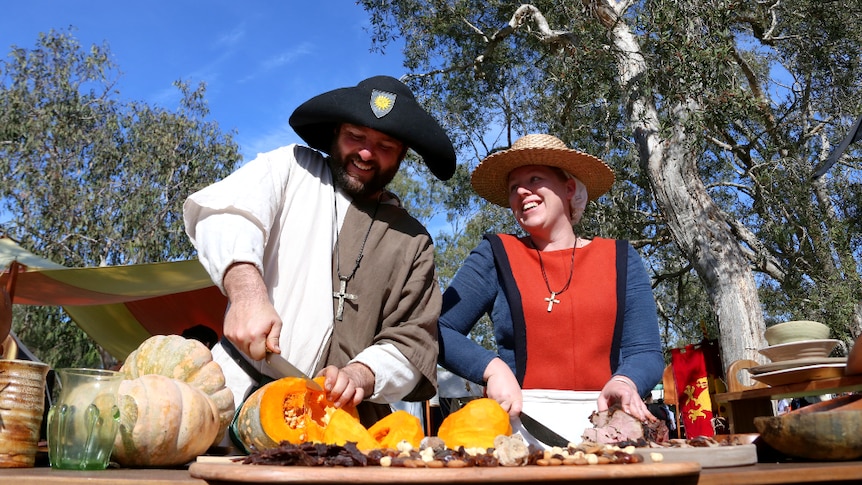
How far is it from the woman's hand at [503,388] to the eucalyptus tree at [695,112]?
249 inches

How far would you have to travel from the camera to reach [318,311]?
2051mm

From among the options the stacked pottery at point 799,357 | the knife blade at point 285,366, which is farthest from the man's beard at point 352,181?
the stacked pottery at point 799,357

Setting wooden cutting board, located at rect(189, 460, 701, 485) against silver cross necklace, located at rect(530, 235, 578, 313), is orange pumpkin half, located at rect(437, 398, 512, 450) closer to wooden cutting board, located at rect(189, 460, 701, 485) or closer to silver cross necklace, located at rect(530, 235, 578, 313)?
wooden cutting board, located at rect(189, 460, 701, 485)

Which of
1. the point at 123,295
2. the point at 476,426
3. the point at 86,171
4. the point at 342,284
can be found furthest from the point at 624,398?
the point at 86,171

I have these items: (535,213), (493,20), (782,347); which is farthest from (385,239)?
(493,20)

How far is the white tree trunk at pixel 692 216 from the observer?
8492mm

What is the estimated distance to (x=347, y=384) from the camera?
1.67 metres

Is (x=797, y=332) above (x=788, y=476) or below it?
above

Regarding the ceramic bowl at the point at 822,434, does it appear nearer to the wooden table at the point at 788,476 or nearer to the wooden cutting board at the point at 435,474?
→ the wooden table at the point at 788,476

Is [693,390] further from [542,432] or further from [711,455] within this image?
[711,455]

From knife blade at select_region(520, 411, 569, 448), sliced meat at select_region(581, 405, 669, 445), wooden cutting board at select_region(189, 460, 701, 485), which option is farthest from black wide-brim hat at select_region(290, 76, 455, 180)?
wooden cutting board at select_region(189, 460, 701, 485)

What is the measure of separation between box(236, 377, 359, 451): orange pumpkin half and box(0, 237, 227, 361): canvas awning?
228 inches

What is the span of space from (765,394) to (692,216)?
235 inches

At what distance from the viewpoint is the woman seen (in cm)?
238
